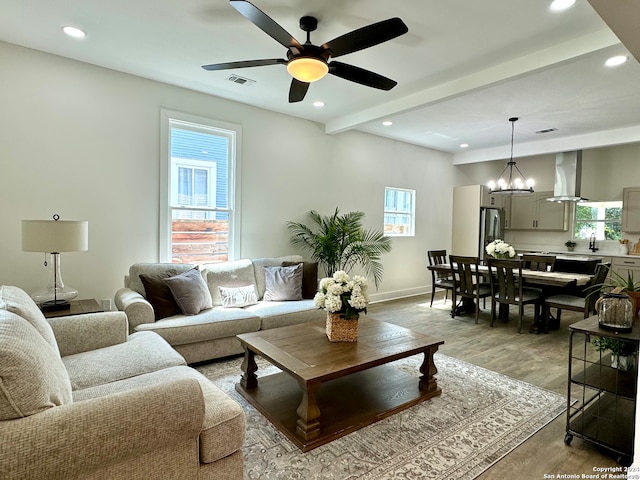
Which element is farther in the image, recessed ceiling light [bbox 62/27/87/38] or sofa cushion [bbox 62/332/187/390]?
recessed ceiling light [bbox 62/27/87/38]

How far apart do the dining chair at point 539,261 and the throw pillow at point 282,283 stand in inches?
132

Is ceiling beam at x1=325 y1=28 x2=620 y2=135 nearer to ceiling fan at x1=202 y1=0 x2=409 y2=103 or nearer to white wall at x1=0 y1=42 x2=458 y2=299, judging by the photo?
white wall at x1=0 y1=42 x2=458 y2=299

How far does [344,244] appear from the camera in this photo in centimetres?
501

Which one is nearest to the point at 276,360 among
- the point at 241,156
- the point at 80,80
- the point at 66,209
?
the point at 66,209

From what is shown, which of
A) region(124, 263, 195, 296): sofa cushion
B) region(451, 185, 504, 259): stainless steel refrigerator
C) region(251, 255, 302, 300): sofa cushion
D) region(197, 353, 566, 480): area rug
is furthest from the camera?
region(451, 185, 504, 259): stainless steel refrigerator

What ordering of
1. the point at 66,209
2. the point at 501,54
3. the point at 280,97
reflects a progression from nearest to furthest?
the point at 501,54, the point at 66,209, the point at 280,97

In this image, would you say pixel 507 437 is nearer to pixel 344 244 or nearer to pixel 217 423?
pixel 217 423

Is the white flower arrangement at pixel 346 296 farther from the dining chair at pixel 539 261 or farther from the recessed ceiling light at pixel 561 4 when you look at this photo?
the dining chair at pixel 539 261

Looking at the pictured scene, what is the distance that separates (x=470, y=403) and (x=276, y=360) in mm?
1523

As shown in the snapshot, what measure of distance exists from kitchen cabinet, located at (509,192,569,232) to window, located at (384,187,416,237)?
8.98 ft

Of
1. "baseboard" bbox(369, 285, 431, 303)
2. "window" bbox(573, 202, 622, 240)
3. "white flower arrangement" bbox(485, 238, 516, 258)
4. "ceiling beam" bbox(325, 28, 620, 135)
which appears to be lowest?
"baseboard" bbox(369, 285, 431, 303)

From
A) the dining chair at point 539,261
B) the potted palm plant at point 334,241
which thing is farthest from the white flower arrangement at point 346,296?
the dining chair at point 539,261

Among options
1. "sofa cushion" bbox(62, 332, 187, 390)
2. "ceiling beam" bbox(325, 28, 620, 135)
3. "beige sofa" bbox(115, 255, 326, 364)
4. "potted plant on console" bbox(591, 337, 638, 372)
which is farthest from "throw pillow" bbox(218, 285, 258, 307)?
"potted plant on console" bbox(591, 337, 638, 372)

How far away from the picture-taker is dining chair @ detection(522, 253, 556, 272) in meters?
4.98
